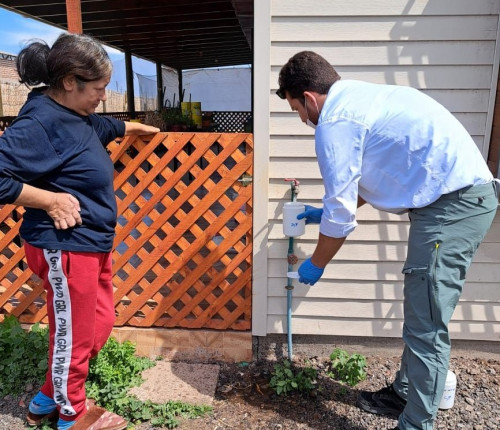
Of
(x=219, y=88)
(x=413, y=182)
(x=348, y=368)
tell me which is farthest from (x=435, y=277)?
(x=219, y=88)

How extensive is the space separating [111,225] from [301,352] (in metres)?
1.52

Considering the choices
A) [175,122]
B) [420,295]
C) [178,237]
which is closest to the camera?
[420,295]

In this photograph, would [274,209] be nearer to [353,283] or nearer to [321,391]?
[353,283]

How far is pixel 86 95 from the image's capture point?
1.80 meters

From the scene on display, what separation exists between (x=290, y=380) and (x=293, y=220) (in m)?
0.91

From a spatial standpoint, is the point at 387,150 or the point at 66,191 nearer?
the point at 387,150

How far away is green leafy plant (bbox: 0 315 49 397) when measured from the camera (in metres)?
2.53

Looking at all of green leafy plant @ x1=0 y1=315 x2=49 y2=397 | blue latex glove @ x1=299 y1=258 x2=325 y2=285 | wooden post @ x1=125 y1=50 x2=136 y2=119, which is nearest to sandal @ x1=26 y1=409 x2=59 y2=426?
green leafy plant @ x1=0 y1=315 x2=49 y2=397

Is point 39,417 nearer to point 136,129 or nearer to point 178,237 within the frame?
point 178,237

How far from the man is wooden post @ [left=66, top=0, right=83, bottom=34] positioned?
133 cm

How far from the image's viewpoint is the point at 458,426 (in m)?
2.26

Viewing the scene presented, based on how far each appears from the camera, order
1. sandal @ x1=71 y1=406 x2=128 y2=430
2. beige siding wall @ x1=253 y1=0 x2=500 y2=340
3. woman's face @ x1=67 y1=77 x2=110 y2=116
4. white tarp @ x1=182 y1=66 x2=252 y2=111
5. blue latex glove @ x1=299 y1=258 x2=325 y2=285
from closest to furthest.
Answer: woman's face @ x1=67 y1=77 x2=110 y2=116 → blue latex glove @ x1=299 y1=258 x2=325 y2=285 → sandal @ x1=71 y1=406 x2=128 y2=430 → beige siding wall @ x1=253 y1=0 x2=500 y2=340 → white tarp @ x1=182 y1=66 x2=252 y2=111

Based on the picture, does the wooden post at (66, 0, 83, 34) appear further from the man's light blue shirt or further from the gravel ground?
the gravel ground

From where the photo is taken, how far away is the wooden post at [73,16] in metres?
2.41
